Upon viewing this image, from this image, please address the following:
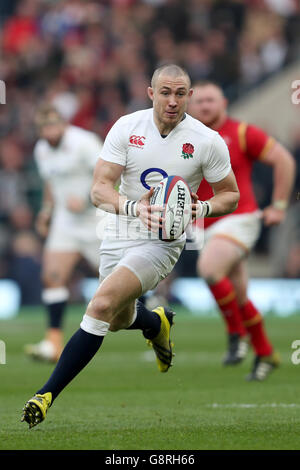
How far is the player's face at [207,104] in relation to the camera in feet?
32.7

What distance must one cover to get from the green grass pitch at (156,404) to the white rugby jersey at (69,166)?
1.90 m

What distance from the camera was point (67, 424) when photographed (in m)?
6.59

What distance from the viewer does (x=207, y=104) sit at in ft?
32.7

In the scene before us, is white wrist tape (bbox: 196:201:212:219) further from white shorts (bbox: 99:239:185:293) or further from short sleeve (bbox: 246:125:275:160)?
short sleeve (bbox: 246:125:275:160)

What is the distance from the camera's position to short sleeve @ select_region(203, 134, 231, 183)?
6609 millimetres

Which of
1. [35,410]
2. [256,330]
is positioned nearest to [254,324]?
[256,330]

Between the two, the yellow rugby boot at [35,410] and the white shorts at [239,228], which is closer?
the yellow rugby boot at [35,410]

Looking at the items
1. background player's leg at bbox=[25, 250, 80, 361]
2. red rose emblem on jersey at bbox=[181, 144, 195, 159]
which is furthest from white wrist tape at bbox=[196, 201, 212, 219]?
background player's leg at bbox=[25, 250, 80, 361]

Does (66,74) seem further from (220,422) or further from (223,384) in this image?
(220,422)

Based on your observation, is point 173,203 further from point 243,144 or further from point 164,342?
point 243,144

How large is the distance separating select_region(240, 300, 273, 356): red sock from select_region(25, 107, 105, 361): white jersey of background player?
2411 mm

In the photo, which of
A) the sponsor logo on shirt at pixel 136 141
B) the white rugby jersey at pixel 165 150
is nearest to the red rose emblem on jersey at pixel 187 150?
the white rugby jersey at pixel 165 150

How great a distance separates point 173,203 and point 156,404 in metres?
2.20

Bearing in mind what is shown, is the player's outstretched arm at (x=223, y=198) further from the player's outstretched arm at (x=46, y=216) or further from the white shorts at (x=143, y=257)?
the player's outstretched arm at (x=46, y=216)
